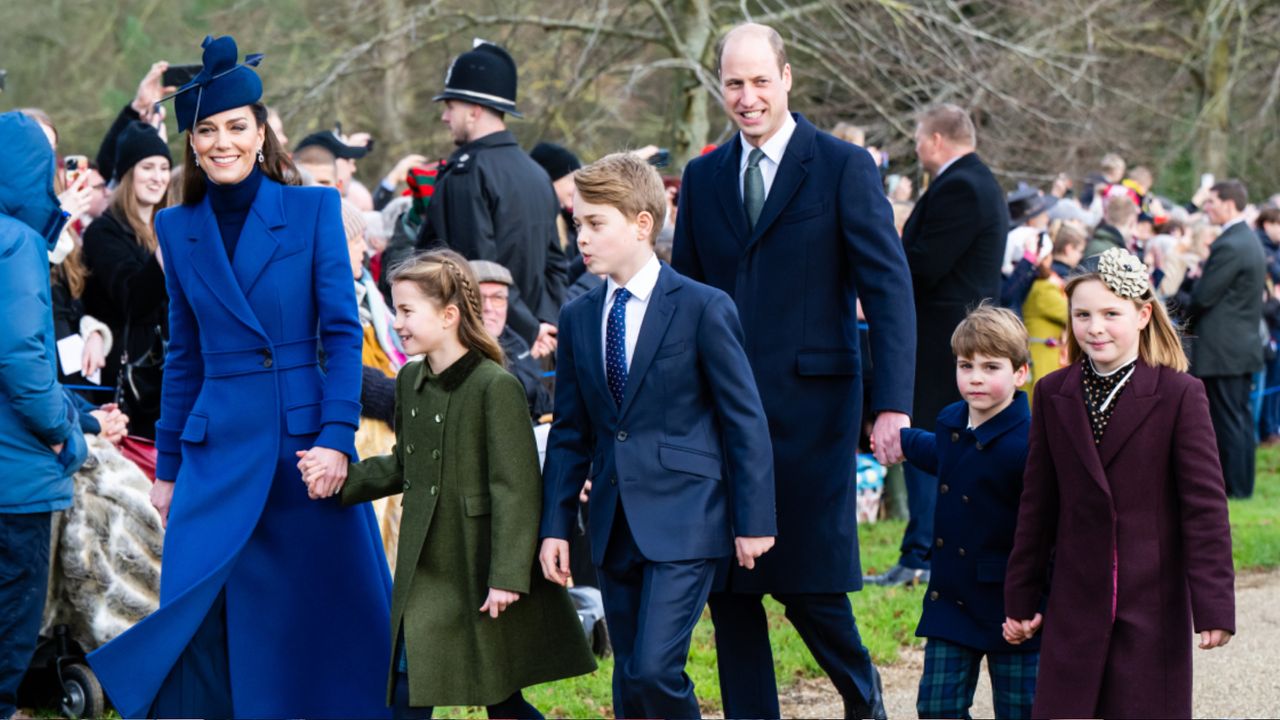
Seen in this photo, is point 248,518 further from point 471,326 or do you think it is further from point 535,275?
point 535,275

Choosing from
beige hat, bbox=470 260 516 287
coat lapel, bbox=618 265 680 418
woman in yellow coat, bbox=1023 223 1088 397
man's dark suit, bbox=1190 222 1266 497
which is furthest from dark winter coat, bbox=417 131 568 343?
man's dark suit, bbox=1190 222 1266 497

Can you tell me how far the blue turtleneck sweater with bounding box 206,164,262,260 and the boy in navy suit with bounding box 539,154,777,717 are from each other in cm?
108

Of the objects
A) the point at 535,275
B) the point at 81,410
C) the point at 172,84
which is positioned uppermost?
the point at 172,84

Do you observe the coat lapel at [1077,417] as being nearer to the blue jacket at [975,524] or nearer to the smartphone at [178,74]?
the blue jacket at [975,524]

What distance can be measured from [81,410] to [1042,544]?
12.6ft

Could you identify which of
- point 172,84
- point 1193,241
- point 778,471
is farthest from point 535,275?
point 1193,241

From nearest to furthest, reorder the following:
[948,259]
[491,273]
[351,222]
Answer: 1. [351,222]
2. [491,273]
3. [948,259]

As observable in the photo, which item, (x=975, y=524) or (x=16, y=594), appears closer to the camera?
(x=975, y=524)

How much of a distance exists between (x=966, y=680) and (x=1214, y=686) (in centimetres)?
199

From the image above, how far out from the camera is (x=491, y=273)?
7.11 meters

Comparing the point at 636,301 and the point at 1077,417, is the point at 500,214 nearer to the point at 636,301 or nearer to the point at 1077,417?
the point at 636,301

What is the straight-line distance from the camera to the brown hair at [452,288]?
4953mm

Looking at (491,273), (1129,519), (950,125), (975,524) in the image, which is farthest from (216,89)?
(950,125)

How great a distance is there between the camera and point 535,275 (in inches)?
314
